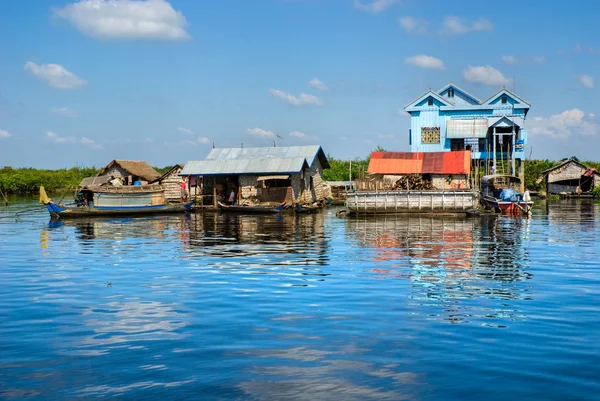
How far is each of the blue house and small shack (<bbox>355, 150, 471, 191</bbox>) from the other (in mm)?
8052

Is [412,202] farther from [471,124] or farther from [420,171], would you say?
[471,124]

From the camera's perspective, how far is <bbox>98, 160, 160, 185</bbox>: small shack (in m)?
50.6

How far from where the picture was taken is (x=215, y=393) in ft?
21.7

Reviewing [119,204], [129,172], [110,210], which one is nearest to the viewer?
[110,210]

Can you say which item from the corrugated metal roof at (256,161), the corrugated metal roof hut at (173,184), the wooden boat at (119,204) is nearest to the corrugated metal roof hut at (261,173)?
the corrugated metal roof at (256,161)

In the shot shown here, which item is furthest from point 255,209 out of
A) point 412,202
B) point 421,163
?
point 421,163

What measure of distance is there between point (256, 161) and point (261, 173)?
160 centimetres

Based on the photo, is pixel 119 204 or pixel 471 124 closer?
pixel 119 204

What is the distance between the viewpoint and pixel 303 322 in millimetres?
9680

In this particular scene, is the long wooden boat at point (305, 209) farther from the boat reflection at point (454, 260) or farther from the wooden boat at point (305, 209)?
the boat reflection at point (454, 260)

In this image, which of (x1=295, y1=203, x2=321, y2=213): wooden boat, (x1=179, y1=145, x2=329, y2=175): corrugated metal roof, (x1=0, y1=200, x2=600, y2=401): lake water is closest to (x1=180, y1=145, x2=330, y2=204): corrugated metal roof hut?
(x1=179, y1=145, x2=329, y2=175): corrugated metal roof

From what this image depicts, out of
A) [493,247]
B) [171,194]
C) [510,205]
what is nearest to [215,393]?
[493,247]

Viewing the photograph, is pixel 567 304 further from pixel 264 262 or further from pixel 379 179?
pixel 379 179

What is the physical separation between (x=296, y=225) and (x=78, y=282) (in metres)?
16.7
